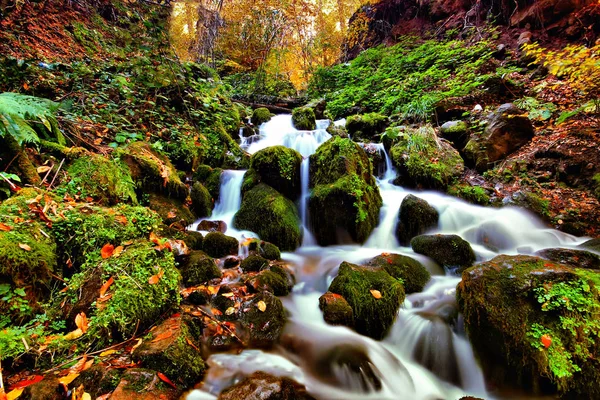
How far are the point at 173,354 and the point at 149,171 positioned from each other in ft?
11.7

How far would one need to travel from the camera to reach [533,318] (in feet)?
8.63

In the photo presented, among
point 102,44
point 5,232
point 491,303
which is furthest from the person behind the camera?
point 102,44

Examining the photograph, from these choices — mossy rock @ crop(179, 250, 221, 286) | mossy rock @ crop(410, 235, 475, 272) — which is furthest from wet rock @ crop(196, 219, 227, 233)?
mossy rock @ crop(410, 235, 475, 272)

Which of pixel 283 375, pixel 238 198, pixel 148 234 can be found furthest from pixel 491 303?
pixel 238 198

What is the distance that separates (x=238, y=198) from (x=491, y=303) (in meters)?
5.10

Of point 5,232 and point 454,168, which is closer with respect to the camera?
point 5,232

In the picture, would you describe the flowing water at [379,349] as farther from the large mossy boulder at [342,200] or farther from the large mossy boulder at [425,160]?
the large mossy boulder at [425,160]

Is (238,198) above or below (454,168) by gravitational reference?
below

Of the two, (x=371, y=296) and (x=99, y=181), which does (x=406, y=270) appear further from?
(x=99, y=181)

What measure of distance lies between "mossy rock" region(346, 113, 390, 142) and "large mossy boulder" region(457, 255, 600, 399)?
742 centimetres

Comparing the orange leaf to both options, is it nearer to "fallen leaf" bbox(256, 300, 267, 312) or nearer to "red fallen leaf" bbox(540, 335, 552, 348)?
"fallen leaf" bbox(256, 300, 267, 312)

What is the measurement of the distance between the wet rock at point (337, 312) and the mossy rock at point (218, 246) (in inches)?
72.8

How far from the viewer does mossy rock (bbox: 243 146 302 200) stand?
620 cm

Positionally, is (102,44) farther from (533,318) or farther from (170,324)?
(533,318)
